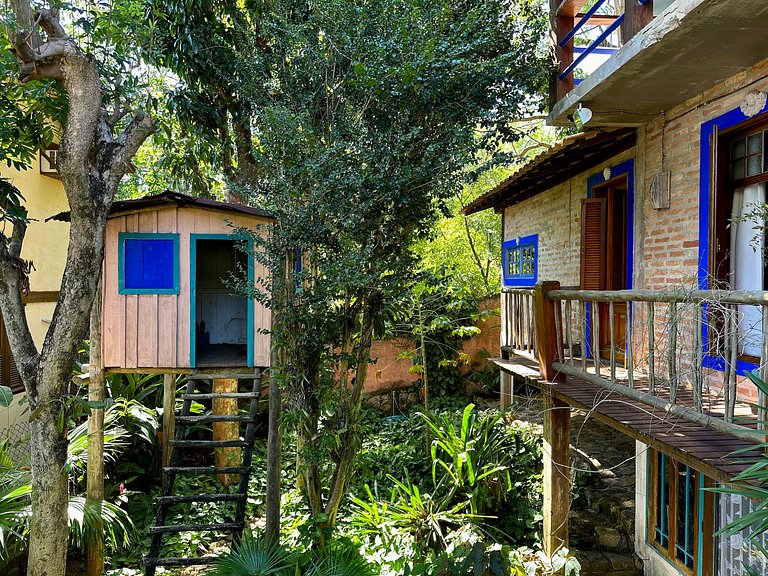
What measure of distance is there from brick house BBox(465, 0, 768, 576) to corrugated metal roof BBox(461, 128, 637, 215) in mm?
35

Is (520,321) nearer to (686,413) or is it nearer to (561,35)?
(561,35)

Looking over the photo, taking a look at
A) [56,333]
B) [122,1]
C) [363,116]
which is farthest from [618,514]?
[122,1]

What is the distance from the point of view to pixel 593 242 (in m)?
7.11

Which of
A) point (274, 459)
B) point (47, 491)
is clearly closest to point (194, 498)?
point (274, 459)

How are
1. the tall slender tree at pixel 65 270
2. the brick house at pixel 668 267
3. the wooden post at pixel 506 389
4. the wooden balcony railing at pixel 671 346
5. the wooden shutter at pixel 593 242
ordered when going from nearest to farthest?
the wooden balcony railing at pixel 671 346, the brick house at pixel 668 267, the tall slender tree at pixel 65 270, the wooden shutter at pixel 593 242, the wooden post at pixel 506 389

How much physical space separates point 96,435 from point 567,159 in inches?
273

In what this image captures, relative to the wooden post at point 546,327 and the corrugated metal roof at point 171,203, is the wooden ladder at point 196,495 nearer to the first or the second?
the corrugated metal roof at point 171,203

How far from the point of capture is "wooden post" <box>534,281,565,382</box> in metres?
5.68

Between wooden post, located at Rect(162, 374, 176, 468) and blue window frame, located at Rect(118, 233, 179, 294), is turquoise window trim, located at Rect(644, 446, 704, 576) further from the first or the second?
wooden post, located at Rect(162, 374, 176, 468)

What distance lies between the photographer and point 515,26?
7.09m

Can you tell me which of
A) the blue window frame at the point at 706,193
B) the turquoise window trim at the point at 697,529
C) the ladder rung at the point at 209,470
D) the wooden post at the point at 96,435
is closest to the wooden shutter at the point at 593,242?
the blue window frame at the point at 706,193

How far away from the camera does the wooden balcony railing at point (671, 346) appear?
3.35 metres

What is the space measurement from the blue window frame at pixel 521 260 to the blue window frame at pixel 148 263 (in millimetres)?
6053

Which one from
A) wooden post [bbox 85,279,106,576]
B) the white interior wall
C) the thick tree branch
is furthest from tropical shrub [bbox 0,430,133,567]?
the white interior wall
